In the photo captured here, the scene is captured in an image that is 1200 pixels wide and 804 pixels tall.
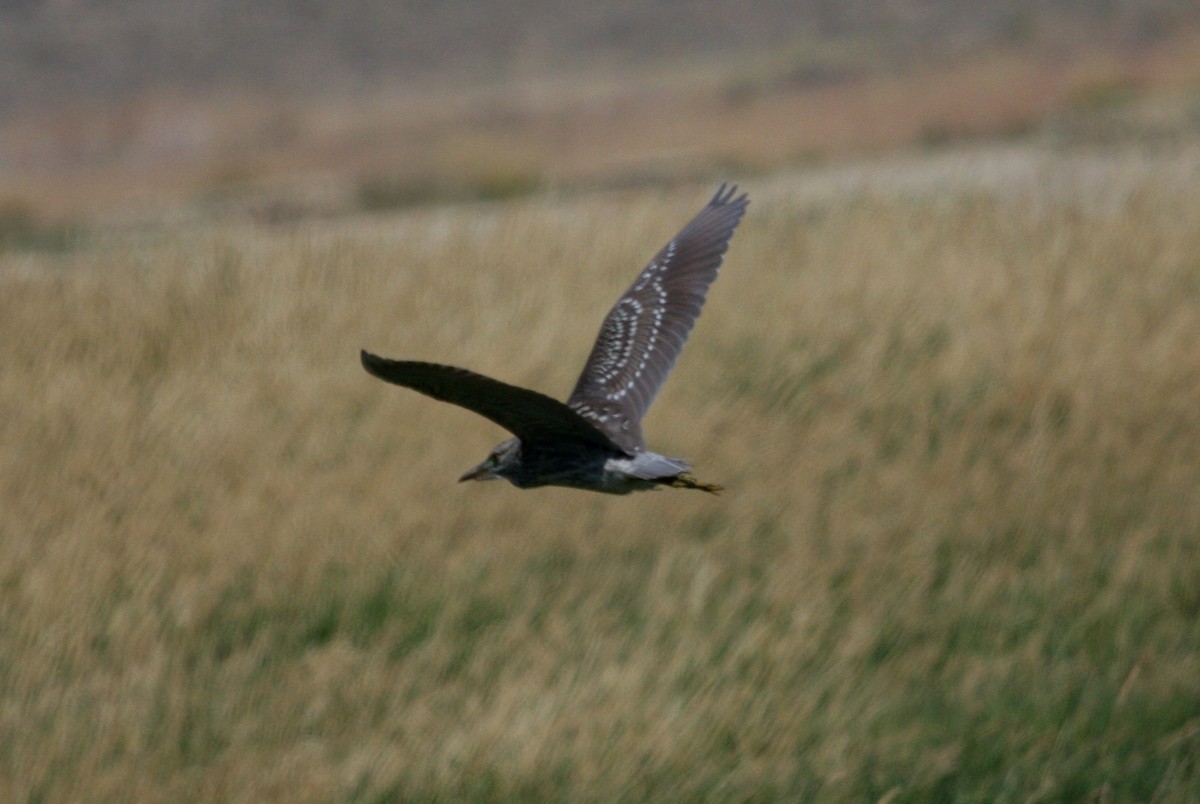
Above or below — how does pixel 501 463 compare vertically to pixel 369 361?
below

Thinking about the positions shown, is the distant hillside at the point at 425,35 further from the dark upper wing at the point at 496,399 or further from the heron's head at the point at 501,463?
the dark upper wing at the point at 496,399

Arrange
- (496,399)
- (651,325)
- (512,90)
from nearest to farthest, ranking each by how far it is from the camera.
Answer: (496,399) < (651,325) < (512,90)

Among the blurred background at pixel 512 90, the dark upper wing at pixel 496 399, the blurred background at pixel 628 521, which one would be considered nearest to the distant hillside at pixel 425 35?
the blurred background at pixel 512 90

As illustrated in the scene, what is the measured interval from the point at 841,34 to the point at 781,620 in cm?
4330

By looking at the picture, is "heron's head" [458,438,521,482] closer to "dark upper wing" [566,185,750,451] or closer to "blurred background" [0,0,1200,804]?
"dark upper wing" [566,185,750,451]

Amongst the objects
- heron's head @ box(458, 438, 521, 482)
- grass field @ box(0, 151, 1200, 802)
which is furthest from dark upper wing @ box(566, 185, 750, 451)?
grass field @ box(0, 151, 1200, 802)

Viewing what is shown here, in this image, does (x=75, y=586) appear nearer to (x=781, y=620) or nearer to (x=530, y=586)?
(x=530, y=586)

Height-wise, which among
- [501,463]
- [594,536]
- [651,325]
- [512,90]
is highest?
[512,90]

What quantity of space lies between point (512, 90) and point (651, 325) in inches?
1553

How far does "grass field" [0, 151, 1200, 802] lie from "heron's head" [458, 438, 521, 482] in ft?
2.33

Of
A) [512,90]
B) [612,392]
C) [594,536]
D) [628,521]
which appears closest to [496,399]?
[612,392]

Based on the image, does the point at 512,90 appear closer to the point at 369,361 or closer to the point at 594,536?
the point at 594,536

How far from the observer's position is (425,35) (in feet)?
159

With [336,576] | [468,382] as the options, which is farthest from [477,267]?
[468,382]
